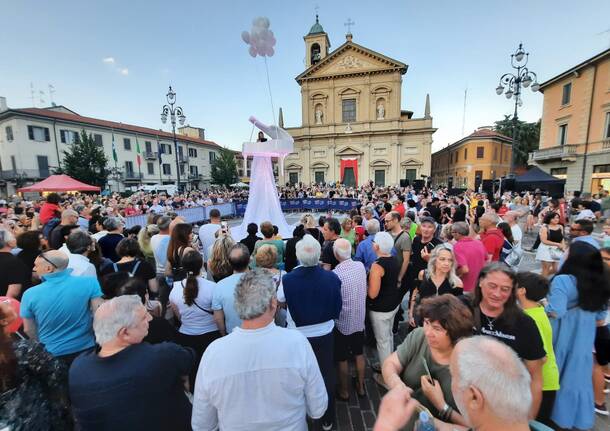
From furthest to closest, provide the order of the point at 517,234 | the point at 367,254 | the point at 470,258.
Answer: the point at 517,234, the point at 367,254, the point at 470,258

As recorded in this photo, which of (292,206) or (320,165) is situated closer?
(292,206)

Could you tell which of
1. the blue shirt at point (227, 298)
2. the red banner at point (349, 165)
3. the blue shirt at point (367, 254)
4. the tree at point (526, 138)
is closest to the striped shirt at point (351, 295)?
the blue shirt at point (367, 254)

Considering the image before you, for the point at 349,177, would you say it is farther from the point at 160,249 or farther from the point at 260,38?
the point at 160,249

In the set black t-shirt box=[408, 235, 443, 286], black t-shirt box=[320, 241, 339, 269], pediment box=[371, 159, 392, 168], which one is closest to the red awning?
black t-shirt box=[320, 241, 339, 269]

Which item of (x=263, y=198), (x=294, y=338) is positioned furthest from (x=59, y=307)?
(x=263, y=198)

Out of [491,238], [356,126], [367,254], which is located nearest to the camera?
[367,254]

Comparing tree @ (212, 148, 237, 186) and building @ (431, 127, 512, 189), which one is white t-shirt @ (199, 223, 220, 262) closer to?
building @ (431, 127, 512, 189)

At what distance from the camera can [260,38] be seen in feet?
20.8

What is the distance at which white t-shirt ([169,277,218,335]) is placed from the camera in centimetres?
258

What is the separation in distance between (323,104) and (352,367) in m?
37.0

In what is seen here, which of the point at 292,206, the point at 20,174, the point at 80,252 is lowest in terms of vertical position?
the point at 292,206

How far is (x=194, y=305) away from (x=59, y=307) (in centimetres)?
105

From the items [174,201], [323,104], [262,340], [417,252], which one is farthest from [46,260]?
[323,104]

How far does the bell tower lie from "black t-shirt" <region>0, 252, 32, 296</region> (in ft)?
138
